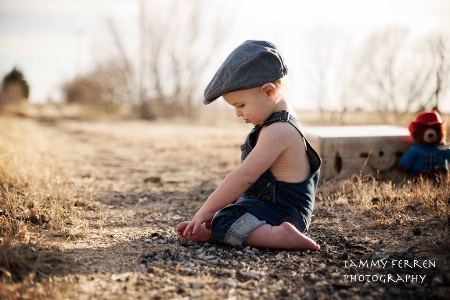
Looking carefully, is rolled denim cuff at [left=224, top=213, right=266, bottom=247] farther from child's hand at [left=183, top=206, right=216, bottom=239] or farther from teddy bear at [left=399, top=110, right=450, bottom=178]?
teddy bear at [left=399, top=110, right=450, bottom=178]

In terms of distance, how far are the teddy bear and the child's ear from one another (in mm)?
2339

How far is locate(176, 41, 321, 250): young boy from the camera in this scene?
8.16 ft

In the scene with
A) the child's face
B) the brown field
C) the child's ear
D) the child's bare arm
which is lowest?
the brown field

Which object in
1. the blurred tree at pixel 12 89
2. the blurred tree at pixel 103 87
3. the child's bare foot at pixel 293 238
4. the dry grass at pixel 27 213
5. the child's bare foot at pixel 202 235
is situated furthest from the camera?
the blurred tree at pixel 103 87

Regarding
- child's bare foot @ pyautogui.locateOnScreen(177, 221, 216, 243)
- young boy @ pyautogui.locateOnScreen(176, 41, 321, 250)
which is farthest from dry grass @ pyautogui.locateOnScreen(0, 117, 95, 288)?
young boy @ pyautogui.locateOnScreen(176, 41, 321, 250)

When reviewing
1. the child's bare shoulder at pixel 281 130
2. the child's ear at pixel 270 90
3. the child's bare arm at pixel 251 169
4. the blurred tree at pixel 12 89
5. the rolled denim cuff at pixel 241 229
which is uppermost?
the blurred tree at pixel 12 89

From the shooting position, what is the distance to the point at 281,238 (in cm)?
247

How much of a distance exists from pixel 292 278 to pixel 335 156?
8.65 feet

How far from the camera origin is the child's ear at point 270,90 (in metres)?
2.49

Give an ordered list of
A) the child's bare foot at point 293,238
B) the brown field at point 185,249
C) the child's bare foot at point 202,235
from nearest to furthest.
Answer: the brown field at point 185,249
the child's bare foot at point 293,238
the child's bare foot at point 202,235

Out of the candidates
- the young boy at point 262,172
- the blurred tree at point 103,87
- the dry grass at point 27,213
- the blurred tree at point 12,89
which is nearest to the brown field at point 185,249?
the dry grass at point 27,213

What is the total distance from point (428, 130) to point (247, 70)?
266cm

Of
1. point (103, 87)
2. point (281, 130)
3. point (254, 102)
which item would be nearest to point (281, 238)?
point (281, 130)

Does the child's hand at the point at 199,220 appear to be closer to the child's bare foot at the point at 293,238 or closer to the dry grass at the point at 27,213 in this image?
the child's bare foot at the point at 293,238
